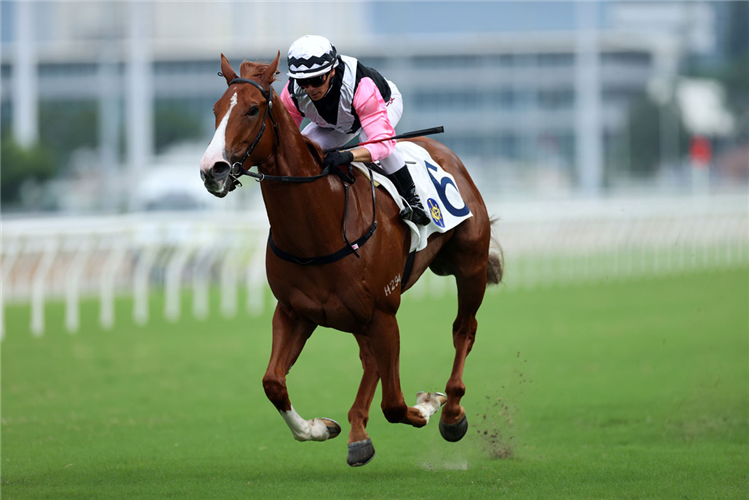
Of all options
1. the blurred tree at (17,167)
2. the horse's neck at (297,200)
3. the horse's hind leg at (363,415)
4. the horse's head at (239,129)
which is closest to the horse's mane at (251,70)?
the horse's head at (239,129)

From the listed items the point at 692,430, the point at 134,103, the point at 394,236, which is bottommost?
the point at 692,430

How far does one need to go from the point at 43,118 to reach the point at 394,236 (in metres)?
39.8

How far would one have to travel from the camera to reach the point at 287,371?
4262 millimetres

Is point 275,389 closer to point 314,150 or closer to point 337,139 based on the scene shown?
point 314,150

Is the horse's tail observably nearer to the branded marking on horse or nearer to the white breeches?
the white breeches

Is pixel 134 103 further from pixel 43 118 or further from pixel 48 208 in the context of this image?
pixel 43 118

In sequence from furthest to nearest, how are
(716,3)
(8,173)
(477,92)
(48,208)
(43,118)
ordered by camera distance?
(716,3) → (477,92) → (43,118) → (8,173) → (48,208)

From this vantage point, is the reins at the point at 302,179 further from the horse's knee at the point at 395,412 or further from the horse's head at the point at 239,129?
the horse's knee at the point at 395,412

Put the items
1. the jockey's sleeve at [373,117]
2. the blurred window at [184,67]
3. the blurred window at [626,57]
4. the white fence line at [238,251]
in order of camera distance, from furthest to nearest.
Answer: the blurred window at [626,57] < the blurred window at [184,67] < the white fence line at [238,251] < the jockey's sleeve at [373,117]

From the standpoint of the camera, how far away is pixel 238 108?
3660 millimetres

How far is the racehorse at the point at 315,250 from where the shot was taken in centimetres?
377

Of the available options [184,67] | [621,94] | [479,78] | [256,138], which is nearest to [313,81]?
[256,138]

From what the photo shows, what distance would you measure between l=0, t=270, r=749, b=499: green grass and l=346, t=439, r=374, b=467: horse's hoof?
0.13 m

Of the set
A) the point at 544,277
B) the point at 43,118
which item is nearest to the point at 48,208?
the point at 544,277
